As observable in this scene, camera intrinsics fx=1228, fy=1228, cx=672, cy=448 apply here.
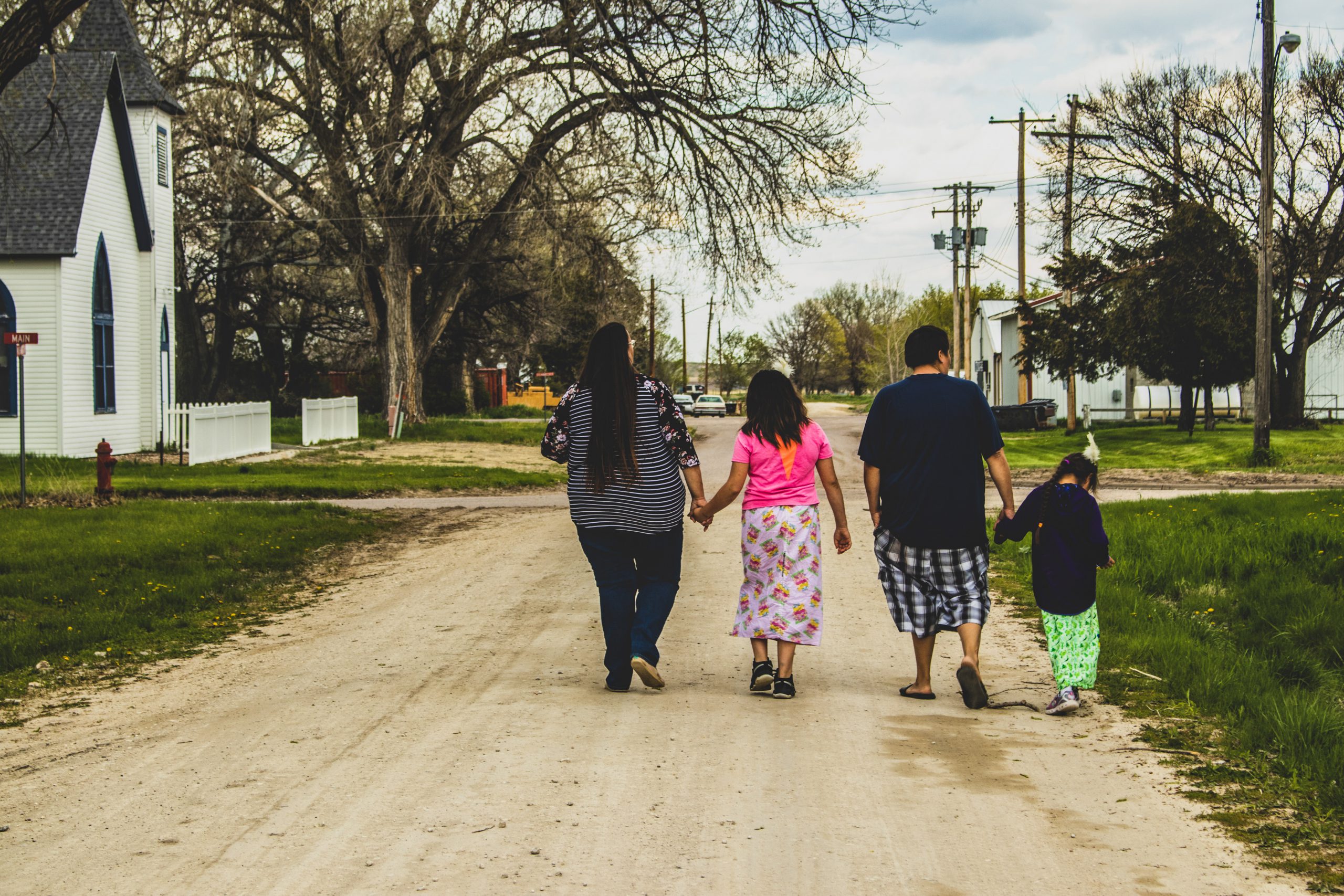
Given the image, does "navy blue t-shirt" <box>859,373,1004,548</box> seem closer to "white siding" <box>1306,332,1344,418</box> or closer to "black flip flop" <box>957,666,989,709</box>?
"black flip flop" <box>957,666,989,709</box>

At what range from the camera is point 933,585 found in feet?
21.9

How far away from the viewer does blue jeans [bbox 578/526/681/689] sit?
6.79m

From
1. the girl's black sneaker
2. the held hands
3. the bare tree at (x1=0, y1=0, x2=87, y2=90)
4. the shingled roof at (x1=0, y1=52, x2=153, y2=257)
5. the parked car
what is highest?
the shingled roof at (x1=0, y1=52, x2=153, y2=257)

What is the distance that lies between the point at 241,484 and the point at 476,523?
632 cm

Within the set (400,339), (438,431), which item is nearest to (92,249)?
(400,339)

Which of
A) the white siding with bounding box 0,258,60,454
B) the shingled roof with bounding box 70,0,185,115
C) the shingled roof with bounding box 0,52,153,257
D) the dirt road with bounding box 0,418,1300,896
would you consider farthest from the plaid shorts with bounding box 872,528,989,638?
the shingled roof with bounding box 70,0,185,115

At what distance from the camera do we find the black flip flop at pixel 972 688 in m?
6.57

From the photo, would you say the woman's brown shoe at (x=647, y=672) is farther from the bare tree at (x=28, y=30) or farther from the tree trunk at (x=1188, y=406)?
the tree trunk at (x=1188, y=406)

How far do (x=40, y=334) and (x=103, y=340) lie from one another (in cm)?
210

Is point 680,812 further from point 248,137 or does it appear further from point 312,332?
point 312,332

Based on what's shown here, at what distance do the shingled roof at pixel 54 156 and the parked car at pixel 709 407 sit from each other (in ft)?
145

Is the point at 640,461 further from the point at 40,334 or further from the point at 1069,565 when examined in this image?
the point at 40,334

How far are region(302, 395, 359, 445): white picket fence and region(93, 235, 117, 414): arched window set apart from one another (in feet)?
15.6

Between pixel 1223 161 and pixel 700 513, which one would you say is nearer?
pixel 700 513
